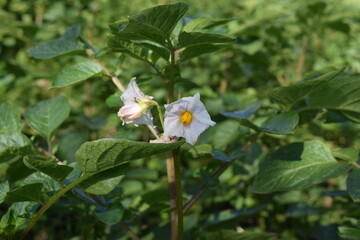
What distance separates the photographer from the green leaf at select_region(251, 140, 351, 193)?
1000mm

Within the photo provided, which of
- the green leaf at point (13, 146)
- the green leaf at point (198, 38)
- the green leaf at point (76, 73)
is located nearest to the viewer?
the green leaf at point (198, 38)

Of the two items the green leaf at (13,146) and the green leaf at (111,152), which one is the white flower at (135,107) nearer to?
the green leaf at (111,152)

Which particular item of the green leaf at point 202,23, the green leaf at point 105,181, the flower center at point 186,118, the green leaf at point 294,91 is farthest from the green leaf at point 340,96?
the green leaf at point 105,181

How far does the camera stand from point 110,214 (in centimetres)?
95

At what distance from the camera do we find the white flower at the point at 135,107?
2.85 ft

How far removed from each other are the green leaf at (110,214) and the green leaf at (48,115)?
269 millimetres

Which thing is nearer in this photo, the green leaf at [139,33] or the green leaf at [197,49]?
the green leaf at [139,33]

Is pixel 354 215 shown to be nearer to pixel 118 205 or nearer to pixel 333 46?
pixel 118 205

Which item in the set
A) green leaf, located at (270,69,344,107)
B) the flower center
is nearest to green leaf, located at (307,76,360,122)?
green leaf, located at (270,69,344,107)

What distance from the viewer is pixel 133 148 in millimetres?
744

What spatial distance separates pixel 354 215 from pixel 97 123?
0.92m

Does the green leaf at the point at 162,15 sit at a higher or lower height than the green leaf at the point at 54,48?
higher

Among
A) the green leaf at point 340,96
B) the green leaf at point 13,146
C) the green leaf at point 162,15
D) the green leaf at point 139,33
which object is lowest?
the green leaf at point 340,96

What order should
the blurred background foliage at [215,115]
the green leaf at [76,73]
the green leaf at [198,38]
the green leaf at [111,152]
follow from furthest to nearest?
the blurred background foliage at [215,115] < the green leaf at [76,73] < the green leaf at [198,38] < the green leaf at [111,152]
